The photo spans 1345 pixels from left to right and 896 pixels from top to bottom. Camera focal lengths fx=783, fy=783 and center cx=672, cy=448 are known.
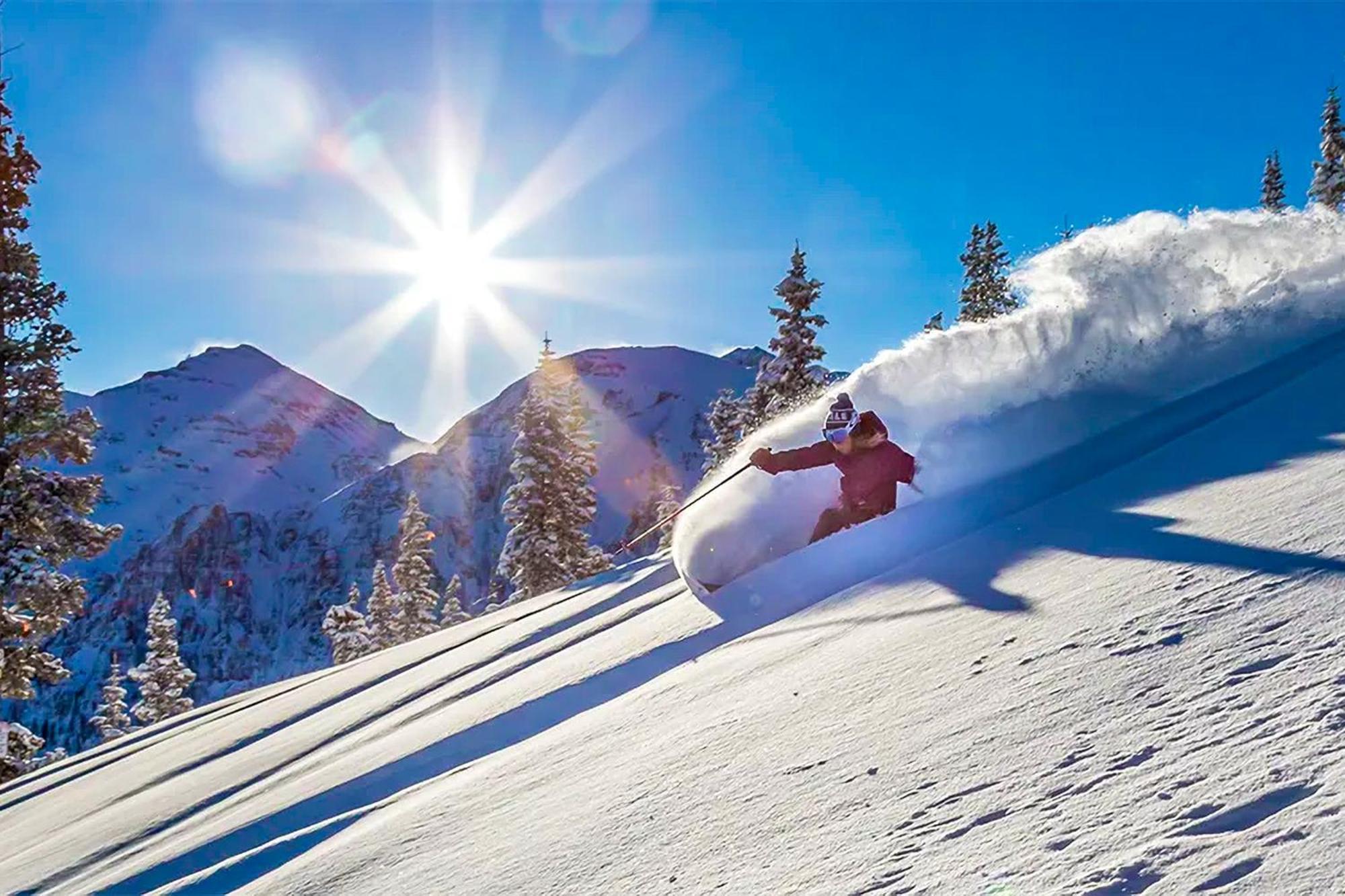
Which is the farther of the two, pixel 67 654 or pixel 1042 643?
pixel 67 654

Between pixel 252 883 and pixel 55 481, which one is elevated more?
pixel 55 481

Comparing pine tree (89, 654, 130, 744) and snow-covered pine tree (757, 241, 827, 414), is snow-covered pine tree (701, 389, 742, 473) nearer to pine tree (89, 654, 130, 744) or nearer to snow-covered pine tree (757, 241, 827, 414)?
snow-covered pine tree (757, 241, 827, 414)

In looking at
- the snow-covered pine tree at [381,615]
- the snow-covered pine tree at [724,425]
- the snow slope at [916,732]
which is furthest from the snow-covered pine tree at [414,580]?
the snow slope at [916,732]

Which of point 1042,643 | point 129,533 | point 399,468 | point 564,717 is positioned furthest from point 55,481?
point 129,533

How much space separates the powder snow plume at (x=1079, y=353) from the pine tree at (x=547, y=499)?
1983 cm

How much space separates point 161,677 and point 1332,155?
51.3 metres

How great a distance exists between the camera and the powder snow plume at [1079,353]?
20.2 feet

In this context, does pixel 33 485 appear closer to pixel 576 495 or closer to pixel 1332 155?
pixel 576 495

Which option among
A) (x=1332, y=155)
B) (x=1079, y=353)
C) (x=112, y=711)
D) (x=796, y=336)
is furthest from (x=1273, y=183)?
(x=112, y=711)

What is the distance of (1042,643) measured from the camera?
229 centimetres

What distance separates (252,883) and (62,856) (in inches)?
87.2

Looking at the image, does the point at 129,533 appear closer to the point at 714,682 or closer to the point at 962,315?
the point at 962,315

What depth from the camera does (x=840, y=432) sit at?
560cm

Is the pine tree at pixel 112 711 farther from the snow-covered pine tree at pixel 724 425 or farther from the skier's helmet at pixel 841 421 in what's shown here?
the skier's helmet at pixel 841 421
